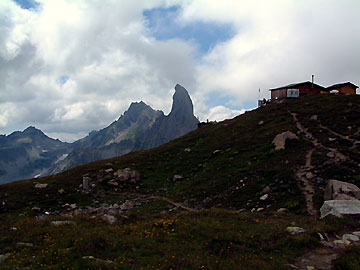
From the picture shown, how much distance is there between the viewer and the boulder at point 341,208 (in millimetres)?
16236

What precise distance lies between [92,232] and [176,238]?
532 centimetres

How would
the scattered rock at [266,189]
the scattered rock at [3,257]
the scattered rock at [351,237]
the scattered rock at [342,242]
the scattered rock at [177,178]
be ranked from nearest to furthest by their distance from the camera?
the scattered rock at [3,257]
the scattered rock at [342,242]
the scattered rock at [351,237]
the scattered rock at [266,189]
the scattered rock at [177,178]

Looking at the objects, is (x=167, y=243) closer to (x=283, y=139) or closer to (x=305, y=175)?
(x=305, y=175)

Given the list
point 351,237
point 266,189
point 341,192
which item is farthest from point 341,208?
point 266,189

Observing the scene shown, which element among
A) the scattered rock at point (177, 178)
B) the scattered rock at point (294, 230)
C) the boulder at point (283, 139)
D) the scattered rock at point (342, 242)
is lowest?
the scattered rock at point (342, 242)

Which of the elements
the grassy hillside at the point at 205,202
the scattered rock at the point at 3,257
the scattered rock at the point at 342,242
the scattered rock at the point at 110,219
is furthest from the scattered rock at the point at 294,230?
the scattered rock at the point at 3,257

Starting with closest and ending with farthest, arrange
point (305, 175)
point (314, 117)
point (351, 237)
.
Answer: point (351, 237), point (305, 175), point (314, 117)

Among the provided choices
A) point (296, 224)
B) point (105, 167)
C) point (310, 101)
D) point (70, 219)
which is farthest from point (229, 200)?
point (310, 101)

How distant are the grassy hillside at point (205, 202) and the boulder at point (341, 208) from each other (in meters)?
0.95

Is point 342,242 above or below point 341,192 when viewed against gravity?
below

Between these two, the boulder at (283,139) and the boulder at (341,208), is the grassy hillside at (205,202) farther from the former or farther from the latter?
the boulder at (283,139)

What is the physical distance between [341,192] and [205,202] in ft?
46.8

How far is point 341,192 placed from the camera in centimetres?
2014

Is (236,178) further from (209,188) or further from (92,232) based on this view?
(92,232)
